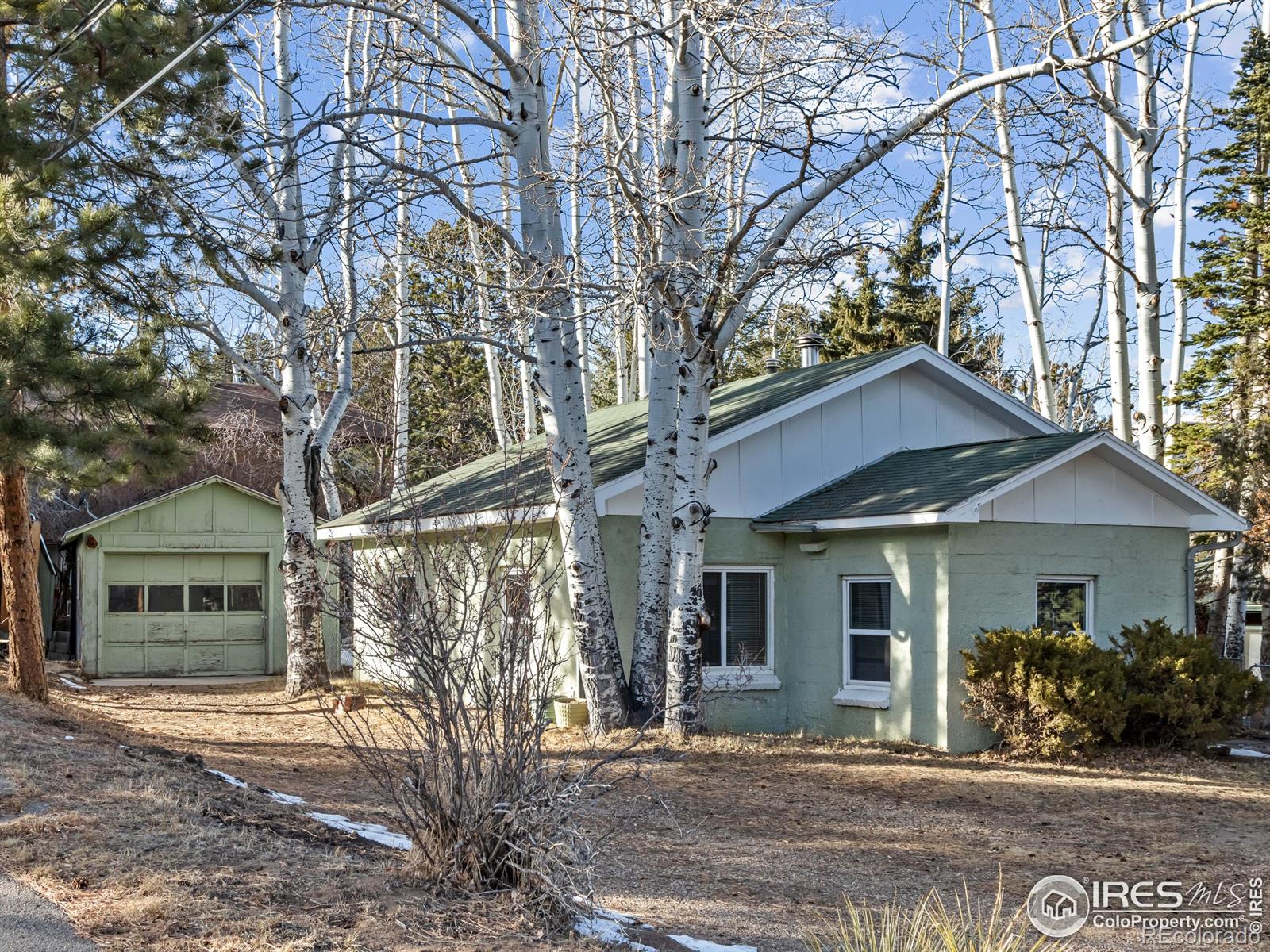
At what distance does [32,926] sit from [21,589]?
31.6ft

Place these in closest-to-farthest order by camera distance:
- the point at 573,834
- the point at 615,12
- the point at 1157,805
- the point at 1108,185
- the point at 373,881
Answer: the point at 573,834, the point at 373,881, the point at 1157,805, the point at 615,12, the point at 1108,185

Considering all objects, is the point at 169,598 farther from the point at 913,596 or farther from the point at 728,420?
the point at 913,596

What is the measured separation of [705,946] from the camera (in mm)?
5930

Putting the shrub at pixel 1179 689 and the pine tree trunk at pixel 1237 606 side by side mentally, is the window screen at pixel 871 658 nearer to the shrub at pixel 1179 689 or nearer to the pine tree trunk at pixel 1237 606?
the shrub at pixel 1179 689

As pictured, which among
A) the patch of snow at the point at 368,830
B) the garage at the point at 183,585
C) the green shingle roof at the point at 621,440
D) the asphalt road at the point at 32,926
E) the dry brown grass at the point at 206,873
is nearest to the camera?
the asphalt road at the point at 32,926

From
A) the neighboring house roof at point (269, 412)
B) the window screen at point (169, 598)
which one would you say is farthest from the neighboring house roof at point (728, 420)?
the neighboring house roof at point (269, 412)

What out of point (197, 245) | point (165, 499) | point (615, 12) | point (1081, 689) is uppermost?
point (615, 12)

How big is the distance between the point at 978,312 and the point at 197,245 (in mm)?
30229

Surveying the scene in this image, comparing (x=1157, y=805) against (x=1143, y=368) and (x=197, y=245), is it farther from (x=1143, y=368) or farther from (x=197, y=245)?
(x=197, y=245)

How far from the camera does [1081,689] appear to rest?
1223cm

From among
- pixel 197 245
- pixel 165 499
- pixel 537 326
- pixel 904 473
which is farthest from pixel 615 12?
pixel 165 499

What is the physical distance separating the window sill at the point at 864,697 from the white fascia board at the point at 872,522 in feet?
6.11

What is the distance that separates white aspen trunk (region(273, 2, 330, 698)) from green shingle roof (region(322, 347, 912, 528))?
37.9 inches

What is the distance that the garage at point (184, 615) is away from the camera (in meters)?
22.2
